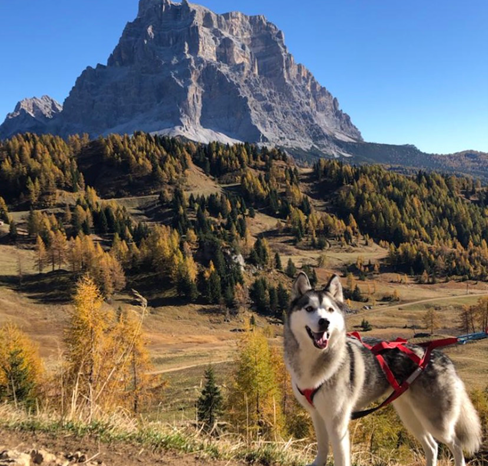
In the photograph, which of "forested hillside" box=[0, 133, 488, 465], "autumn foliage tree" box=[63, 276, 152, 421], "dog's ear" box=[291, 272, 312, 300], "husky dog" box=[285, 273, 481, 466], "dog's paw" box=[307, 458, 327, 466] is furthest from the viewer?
"forested hillside" box=[0, 133, 488, 465]

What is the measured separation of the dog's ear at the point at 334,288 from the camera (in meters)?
5.76

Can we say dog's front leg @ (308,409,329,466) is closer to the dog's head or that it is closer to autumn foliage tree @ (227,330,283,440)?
the dog's head

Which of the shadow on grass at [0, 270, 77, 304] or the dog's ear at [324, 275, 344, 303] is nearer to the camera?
the dog's ear at [324, 275, 344, 303]

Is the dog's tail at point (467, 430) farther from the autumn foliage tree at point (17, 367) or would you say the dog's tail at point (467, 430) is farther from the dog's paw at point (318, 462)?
the autumn foliage tree at point (17, 367)

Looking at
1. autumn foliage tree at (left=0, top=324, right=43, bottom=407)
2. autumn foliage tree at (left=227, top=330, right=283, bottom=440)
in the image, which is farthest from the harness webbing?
autumn foliage tree at (left=0, top=324, right=43, bottom=407)

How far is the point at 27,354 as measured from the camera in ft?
124

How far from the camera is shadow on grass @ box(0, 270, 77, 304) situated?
96625mm

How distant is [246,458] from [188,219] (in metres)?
157

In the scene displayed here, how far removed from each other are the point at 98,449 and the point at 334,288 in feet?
12.7

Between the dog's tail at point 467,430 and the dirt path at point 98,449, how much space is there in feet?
11.8

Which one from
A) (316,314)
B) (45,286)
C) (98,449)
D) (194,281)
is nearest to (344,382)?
(316,314)

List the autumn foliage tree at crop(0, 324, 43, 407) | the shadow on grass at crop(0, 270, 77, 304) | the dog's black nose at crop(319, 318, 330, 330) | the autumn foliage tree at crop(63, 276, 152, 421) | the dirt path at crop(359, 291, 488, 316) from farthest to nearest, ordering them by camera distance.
→ the dirt path at crop(359, 291, 488, 316) → the shadow on grass at crop(0, 270, 77, 304) → the autumn foliage tree at crop(0, 324, 43, 407) → the autumn foliage tree at crop(63, 276, 152, 421) → the dog's black nose at crop(319, 318, 330, 330)

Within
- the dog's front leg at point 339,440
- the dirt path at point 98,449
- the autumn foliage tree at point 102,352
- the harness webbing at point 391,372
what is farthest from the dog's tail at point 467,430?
the autumn foliage tree at point 102,352

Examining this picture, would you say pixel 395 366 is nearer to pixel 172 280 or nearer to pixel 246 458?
pixel 246 458
